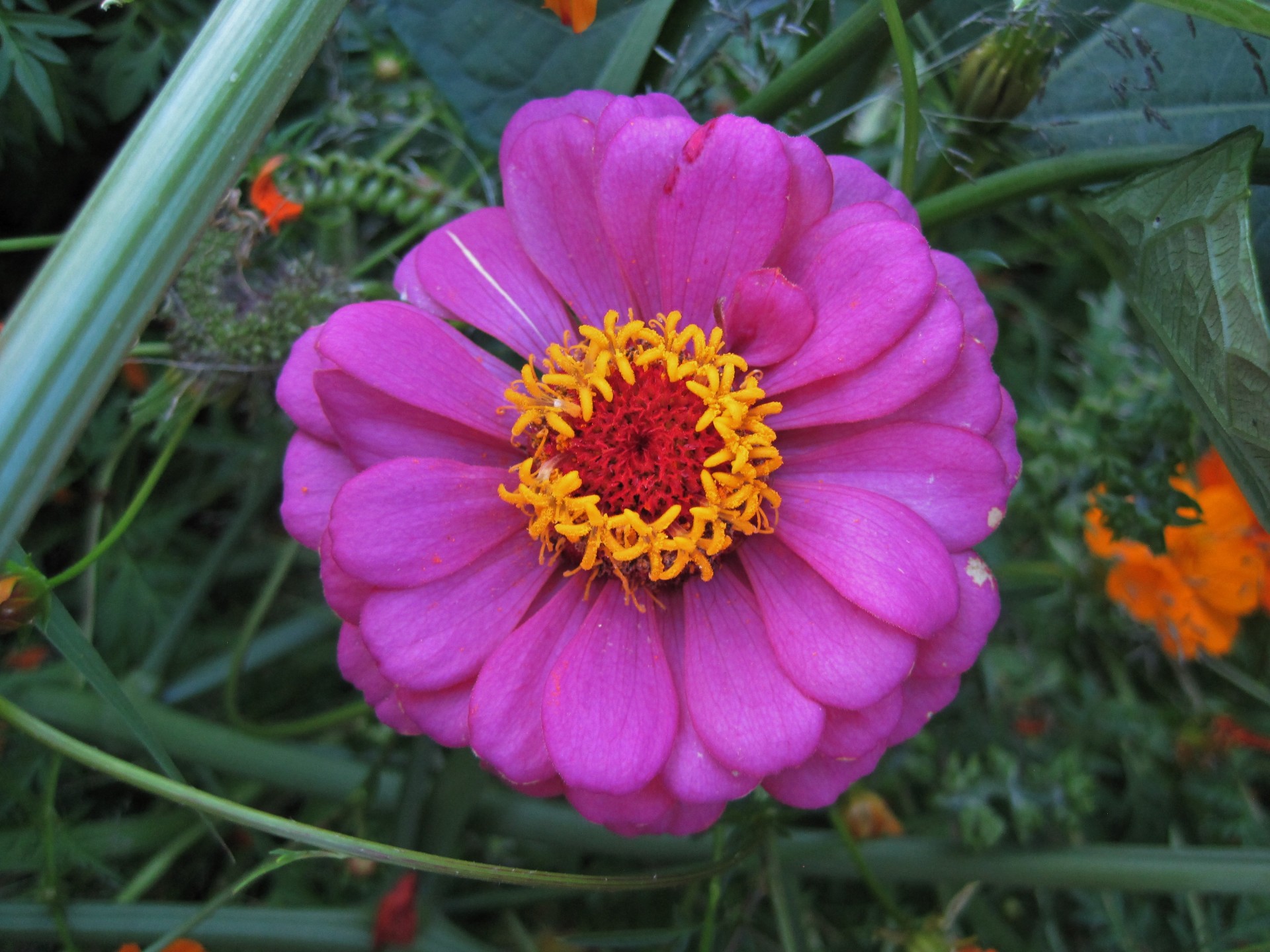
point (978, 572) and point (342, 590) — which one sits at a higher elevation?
point (342, 590)

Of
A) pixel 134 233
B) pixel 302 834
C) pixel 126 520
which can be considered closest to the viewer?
pixel 134 233

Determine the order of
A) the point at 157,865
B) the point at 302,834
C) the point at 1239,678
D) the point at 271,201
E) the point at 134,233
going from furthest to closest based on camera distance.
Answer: the point at 1239,678 → the point at 157,865 → the point at 271,201 → the point at 302,834 → the point at 134,233

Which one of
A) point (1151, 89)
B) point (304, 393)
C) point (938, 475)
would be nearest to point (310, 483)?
point (304, 393)

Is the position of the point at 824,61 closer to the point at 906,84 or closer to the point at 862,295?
the point at 906,84

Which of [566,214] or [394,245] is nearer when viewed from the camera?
[566,214]

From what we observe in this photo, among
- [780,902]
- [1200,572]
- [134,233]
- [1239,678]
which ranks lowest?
[1239,678]

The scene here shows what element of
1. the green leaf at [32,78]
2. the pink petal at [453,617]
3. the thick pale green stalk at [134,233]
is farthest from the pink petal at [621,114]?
the green leaf at [32,78]

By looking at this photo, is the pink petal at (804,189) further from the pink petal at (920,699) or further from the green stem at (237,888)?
the green stem at (237,888)

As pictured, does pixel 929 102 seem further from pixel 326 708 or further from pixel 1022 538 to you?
pixel 326 708
